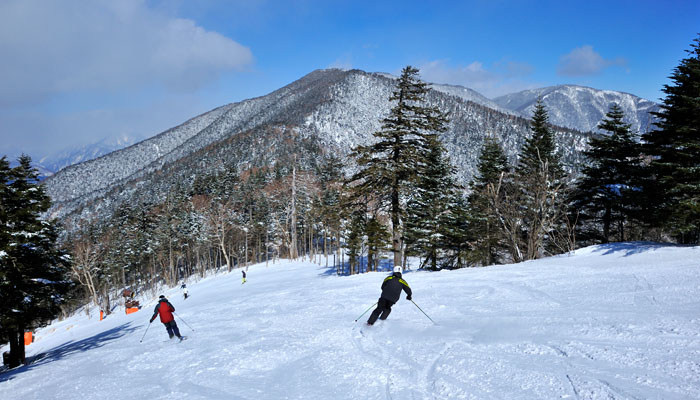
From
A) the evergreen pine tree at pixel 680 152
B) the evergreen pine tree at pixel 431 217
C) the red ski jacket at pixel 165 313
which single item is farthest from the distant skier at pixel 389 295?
the evergreen pine tree at pixel 431 217

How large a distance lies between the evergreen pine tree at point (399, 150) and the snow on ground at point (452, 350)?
7.36 meters

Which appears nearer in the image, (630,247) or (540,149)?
(630,247)

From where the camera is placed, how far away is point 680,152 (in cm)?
1568

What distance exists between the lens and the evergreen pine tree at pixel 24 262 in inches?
620

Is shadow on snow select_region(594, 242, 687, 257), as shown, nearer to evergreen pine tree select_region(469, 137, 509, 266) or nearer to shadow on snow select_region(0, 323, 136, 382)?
evergreen pine tree select_region(469, 137, 509, 266)

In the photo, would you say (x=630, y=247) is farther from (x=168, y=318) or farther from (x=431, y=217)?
(x=168, y=318)

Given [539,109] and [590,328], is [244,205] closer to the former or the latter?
[539,109]

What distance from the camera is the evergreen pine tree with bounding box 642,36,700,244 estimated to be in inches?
599

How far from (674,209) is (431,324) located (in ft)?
48.0

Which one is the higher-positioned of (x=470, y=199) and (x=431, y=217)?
(x=470, y=199)

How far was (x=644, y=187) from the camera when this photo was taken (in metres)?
20.4

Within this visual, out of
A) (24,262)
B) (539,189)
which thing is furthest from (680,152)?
(24,262)

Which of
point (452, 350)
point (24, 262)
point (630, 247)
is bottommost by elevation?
point (452, 350)

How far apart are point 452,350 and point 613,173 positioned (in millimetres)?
23040
